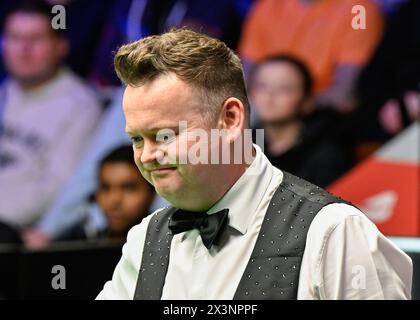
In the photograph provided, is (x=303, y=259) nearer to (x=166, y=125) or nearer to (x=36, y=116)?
(x=166, y=125)

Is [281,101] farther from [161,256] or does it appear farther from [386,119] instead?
[161,256]

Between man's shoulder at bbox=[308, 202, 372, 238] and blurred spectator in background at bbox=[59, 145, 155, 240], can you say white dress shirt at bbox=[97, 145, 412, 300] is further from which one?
blurred spectator in background at bbox=[59, 145, 155, 240]

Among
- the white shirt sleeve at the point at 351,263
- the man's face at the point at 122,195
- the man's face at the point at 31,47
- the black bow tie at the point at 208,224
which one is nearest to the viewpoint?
the white shirt sleeve at the point at 351,263

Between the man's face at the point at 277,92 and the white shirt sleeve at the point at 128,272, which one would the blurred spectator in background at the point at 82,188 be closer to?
the man's face at the point at 277,92

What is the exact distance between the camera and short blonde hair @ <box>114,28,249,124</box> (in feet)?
4.68

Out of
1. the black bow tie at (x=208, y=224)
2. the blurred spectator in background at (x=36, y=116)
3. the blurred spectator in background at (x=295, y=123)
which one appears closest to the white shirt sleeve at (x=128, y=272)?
the black bow tie at (x=208, y=224)

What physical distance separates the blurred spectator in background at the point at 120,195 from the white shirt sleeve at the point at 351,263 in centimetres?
284

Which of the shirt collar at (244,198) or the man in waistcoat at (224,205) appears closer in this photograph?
the man in waistcoat at (224,205)

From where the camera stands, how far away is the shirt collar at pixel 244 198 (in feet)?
5.01

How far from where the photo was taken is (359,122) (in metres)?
4.03

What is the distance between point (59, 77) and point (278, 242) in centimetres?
314

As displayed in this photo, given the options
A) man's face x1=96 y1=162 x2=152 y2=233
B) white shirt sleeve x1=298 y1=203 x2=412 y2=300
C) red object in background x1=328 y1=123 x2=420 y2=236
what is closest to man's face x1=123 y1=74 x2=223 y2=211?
white shirt sleeve x1=298 y1=203 x2=412 y2=300

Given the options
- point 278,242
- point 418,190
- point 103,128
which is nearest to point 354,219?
point 278,242
